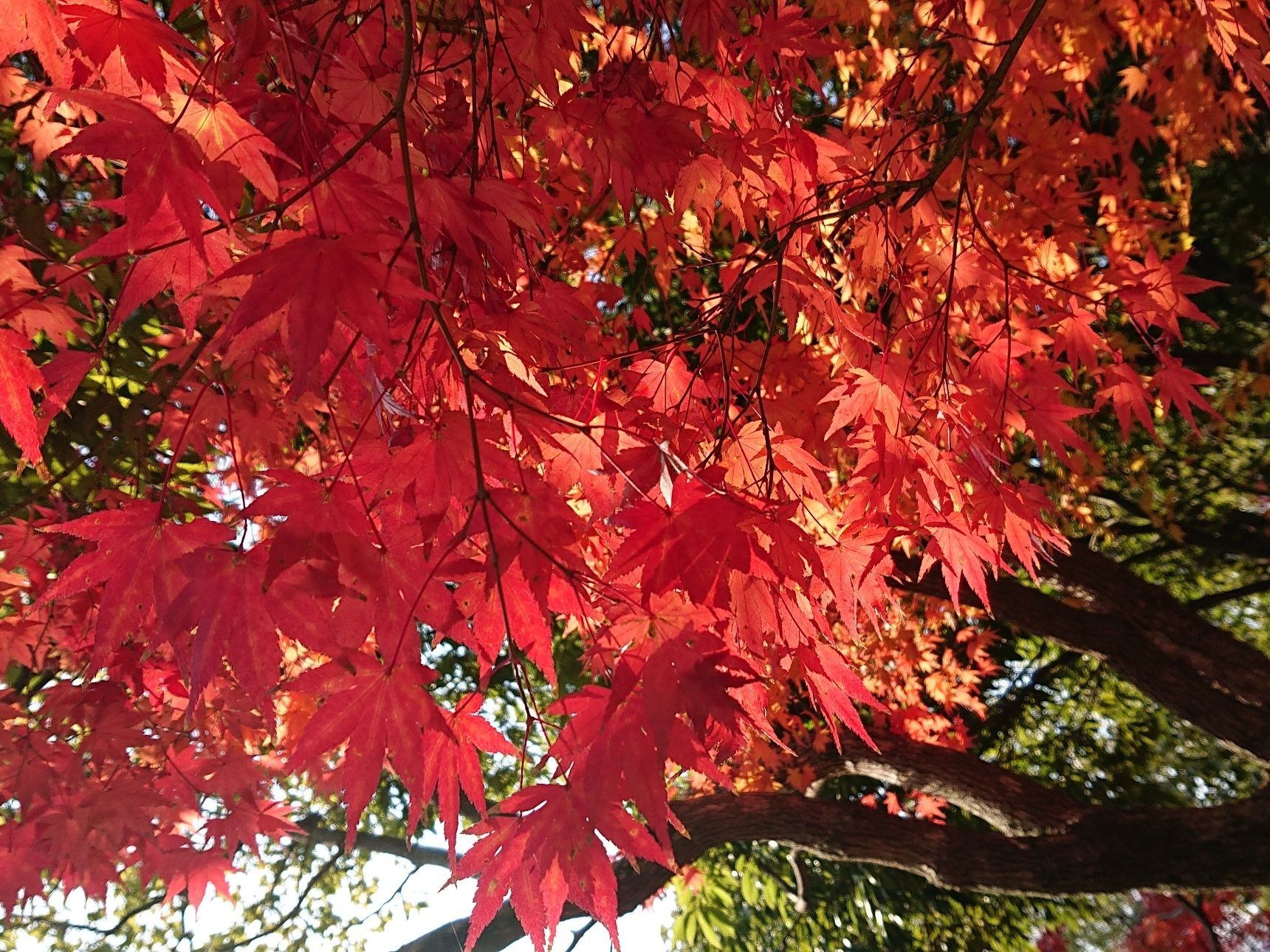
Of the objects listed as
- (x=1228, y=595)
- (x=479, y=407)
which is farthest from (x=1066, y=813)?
(x=479, y=407)

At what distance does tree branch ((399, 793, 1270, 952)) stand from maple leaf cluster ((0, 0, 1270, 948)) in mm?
2458

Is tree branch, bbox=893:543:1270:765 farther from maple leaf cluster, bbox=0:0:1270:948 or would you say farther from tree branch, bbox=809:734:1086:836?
maple leaf cluster, bbox=0:0:1270:948

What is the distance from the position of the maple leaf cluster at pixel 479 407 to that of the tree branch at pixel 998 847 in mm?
2458

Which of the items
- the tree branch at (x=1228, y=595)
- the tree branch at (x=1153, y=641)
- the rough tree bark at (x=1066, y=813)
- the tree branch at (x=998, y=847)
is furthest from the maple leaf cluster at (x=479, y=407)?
the tree branch at (x=1228, y=595)

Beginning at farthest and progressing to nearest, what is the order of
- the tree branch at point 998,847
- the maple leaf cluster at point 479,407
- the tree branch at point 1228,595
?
the tree branch at point 1228,595 → the tree branch at point 998,847 → the maple leaf cluster at point 479,407

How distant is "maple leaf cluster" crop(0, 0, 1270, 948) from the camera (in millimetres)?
1001

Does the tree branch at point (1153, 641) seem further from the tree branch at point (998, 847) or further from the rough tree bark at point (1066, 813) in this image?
the tree branch at point (998, 847)

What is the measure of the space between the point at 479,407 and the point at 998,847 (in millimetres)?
4074

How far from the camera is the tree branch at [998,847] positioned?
3928 mm

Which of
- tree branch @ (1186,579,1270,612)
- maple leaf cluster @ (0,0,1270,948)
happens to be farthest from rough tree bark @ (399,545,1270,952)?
maple leaf cluster @ (0,0,1270,948)

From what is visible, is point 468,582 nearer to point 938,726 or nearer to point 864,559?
point 864,559

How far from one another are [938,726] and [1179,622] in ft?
6.72

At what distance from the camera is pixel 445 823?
3.64 feet

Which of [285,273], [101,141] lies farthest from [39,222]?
[285,273]
